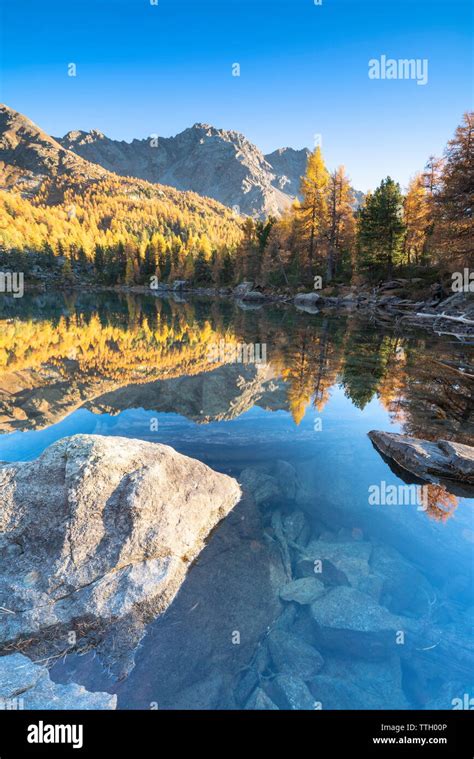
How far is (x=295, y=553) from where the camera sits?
5.29 meters

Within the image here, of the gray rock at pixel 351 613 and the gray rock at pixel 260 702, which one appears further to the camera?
the gray rock at pixel 351 613

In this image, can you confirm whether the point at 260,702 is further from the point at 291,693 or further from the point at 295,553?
the point at 295,553

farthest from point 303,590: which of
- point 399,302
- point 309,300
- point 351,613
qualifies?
point 309,300

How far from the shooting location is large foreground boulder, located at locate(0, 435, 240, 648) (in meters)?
4.08

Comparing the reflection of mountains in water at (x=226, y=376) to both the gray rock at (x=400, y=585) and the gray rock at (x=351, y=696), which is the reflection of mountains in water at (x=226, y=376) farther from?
the gray rock at (x=351, y=696)

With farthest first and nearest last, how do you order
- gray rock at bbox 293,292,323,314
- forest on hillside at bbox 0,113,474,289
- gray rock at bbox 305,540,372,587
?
gray rock at bbox 293,292,323,314, forest on hillside at bbox 0,113,474,289, gray rock at bbox 305,540,372,587

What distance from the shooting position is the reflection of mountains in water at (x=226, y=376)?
10.7 metres

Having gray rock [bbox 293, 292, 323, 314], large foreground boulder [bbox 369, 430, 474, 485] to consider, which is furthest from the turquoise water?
gray rock [bbox 293, 292, 323, 314]

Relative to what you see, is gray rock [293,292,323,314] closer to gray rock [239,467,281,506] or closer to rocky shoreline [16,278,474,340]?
rocky shoreline [16,278,474,340]

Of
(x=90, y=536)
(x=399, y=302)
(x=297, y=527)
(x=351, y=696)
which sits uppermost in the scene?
(x=399, y=302)

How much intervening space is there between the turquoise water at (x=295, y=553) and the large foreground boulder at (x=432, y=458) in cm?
45

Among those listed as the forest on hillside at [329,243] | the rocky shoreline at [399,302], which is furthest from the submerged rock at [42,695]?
the forest on hillside at [329,243]

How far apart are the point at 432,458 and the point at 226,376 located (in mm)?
8712

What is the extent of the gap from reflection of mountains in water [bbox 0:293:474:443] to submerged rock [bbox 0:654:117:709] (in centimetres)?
702
